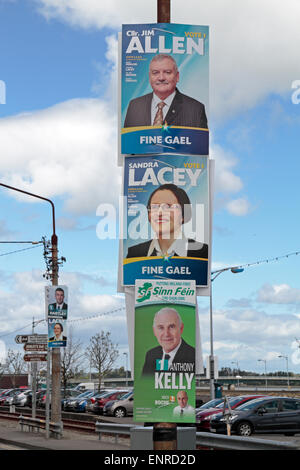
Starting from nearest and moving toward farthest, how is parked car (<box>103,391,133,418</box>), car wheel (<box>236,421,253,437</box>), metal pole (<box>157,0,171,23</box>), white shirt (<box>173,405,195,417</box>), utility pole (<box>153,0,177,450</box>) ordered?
utility pole (<box>153,0,177,450</box>) < white shirt (<box>173,405,195,417</box>) < metal pole (<box>157,0,171,23</box>) < car wheel (<box>236,421,253,437</box>) < parked car (<box>103,391,133,418</box>)

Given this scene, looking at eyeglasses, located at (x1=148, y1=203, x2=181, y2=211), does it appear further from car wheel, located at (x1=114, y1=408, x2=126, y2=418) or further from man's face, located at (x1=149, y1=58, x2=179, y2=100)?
car wheel, located at (x1=114, y1=408, x2=126, y2=418)

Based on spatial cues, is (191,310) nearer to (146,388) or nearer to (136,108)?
(146,388)

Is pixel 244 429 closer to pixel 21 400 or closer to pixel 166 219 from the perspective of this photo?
pixel 166 219

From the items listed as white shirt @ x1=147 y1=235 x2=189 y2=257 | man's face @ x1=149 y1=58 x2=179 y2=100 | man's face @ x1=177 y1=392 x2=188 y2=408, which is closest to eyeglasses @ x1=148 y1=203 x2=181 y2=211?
white shirt @ x1=147 y1=235 x2=189 y2=257

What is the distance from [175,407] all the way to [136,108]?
5311mm

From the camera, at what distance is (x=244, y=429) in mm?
25172

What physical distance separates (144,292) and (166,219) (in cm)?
132

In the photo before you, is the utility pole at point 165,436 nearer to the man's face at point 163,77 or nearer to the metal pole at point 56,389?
the man's face at point 163,77

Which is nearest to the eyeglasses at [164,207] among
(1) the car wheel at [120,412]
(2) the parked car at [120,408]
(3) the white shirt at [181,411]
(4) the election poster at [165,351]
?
(4) the election poster at [165,351]

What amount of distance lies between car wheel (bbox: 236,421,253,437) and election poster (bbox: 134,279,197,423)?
14455mm

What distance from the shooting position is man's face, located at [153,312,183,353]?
1152 cm

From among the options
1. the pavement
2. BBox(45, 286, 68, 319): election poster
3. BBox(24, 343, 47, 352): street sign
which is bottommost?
the pavement
